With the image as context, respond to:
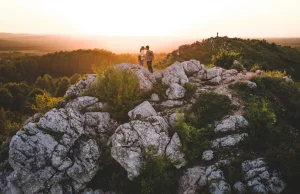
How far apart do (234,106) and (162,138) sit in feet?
18.8

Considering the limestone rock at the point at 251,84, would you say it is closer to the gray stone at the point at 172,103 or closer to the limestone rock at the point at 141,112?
the gray stone at the point at 172,103

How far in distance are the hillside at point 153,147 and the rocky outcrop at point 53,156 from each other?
51 millimetres

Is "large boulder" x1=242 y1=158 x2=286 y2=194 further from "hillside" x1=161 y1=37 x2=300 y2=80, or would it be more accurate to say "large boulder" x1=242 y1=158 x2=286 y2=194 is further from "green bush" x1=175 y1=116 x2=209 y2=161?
"hillside" x1=161 y1=37 x2=300 y2=80

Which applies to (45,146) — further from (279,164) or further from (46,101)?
(279,164)

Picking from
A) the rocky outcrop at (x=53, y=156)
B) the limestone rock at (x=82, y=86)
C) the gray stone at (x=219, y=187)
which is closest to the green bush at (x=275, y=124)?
the gray stone at (x=219, y=187)

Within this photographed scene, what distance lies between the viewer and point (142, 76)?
19.7 metres

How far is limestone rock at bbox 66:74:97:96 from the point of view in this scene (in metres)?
19.8

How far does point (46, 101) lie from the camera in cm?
1991

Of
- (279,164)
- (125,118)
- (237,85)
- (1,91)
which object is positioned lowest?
(1,91)

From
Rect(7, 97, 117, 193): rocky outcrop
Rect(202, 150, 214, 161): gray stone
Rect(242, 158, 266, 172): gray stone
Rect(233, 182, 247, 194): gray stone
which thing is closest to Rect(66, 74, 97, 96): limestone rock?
Rect(7, 97, 117, 193): rocky outcrop

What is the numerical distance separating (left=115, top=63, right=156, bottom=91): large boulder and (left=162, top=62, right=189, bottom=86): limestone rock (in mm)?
1012

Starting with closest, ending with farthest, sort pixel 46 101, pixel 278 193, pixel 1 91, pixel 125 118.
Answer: pixel 278 193 < pixel 125 118 < pixel 46 101 < pixel 1 91

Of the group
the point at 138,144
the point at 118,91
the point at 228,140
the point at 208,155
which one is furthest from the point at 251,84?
the point at 138,144

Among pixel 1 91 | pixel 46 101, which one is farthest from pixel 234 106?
pixel 1 91
